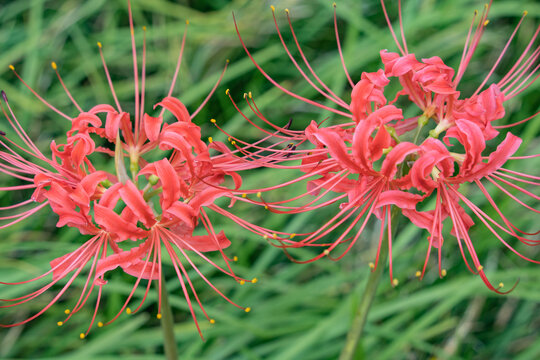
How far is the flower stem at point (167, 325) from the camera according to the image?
1.09 meters

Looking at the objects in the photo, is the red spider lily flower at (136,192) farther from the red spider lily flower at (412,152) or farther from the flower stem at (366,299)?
the flower stem at (366,299)

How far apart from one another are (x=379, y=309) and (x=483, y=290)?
33 centimetres

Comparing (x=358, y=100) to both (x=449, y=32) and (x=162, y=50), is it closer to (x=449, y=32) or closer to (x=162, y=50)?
(x=449, y=32)

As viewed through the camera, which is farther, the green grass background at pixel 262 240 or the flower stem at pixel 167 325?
the green grass background at pixel 262 240

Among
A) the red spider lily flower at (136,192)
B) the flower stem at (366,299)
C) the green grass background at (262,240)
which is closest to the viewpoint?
the red spider lily flower at (136,192)

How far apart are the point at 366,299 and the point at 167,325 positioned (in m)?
0.38

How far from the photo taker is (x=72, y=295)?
7.17 feet

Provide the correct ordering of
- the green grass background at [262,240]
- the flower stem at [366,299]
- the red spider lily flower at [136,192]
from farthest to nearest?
the green grass background at [262,240], the flower stem at [366,299], the red spider lily flower at [136,192]

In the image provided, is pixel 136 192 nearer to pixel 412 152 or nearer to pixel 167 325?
pixel 167 325

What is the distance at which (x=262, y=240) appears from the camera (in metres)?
2.01

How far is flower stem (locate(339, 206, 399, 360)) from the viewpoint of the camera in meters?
1.13

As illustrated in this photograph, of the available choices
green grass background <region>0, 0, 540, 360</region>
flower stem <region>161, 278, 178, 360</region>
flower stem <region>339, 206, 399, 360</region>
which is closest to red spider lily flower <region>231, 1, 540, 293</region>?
flower stem <region>339, 206, 399, 360</region>

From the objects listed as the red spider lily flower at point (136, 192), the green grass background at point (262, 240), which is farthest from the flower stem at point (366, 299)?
the green grass background at point (262, 240)

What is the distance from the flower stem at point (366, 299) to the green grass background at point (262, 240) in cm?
50
